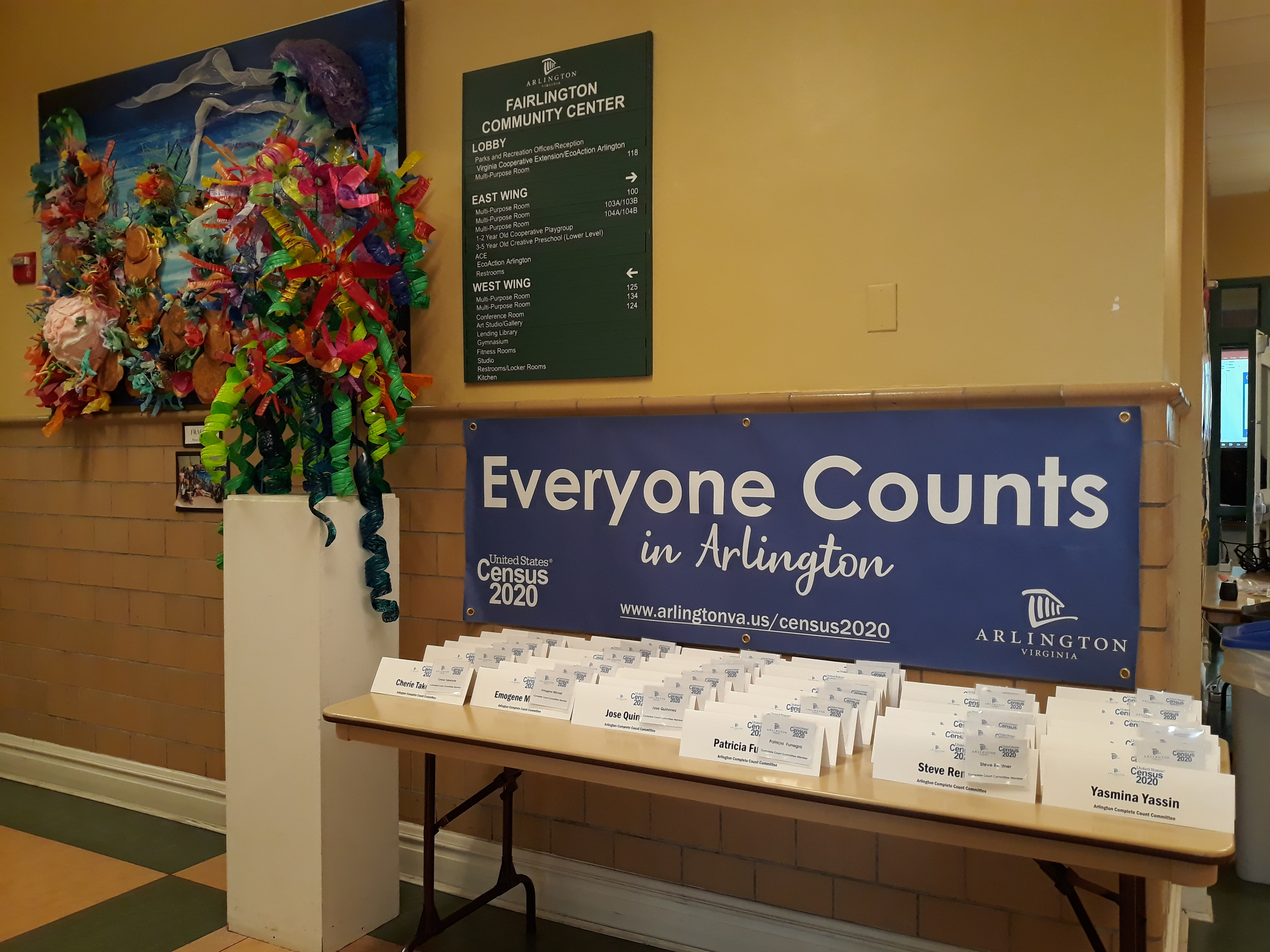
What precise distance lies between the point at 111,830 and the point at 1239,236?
23.5 ft

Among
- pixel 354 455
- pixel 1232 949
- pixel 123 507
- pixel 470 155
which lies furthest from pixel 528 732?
pixel 123 507

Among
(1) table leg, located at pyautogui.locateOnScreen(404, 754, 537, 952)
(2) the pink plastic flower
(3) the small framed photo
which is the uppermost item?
(2) the pink plastic flower

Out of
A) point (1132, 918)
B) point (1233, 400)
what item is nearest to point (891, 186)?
point (1132, 918)

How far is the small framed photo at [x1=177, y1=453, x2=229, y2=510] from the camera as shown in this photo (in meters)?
3.36

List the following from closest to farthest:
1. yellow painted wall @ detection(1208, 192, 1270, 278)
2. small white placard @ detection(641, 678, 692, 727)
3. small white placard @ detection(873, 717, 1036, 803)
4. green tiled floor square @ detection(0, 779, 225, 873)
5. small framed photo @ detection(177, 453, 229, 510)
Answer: small white placard @ detection(873, 717, 1036, 803) → small white placard @ detection(641, 678, 692, 727) → green tiled floor square @ detection(0, 779, 225, 873) → small framed photo @ detection(177, 453, 229, 510) → yellow painted wall @ detection(1208, 192, 1270, 278)

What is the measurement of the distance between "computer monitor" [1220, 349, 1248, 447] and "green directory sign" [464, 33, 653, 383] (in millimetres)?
4292

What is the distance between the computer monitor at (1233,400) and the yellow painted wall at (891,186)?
3.61m

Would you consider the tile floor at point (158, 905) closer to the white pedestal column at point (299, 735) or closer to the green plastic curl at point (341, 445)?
the white pedestal column at point (299, 735)

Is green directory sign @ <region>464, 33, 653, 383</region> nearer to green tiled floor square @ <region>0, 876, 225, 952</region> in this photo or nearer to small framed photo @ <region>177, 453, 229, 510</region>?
small framed photo @ <region>177, 453, 229, 510</region>

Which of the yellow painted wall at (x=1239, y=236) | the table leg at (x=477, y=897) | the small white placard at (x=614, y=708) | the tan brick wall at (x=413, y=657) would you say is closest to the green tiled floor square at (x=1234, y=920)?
the tan brick wall at (x=413, y=657)

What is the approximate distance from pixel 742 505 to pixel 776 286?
22.8 inches

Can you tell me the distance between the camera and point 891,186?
7.47 ft

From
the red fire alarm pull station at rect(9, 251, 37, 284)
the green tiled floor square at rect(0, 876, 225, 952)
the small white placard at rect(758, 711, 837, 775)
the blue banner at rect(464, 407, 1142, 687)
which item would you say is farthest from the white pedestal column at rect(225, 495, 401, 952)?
the red fire alarm pull station at rect(9, 251, 37, 284)

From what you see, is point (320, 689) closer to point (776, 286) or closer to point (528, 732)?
point (528, 732)
